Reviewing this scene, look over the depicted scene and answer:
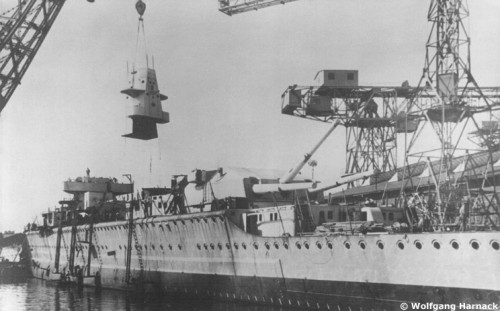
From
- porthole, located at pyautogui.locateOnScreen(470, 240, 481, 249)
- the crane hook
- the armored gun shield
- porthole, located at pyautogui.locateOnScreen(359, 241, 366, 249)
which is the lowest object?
porthole, located at pyautogui.locateOnScreen(359, 241, 366, 249)

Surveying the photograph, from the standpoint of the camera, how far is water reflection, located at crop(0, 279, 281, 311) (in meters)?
21.9

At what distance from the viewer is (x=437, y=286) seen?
1636 cm

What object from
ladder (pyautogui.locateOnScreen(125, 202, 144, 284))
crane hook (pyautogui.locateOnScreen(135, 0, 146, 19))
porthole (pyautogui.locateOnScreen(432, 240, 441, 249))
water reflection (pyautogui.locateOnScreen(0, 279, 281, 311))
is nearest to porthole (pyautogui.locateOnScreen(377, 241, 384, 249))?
porthole (pyautogui.locateOnScreen(432, 240, 441, 249))

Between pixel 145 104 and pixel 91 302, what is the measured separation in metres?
12.1

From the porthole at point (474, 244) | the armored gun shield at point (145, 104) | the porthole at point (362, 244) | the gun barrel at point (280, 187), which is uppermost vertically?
the armored gun shield at point (145, 104)

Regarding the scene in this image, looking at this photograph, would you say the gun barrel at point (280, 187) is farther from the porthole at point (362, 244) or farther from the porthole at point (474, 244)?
the porthole at point (474, 244)

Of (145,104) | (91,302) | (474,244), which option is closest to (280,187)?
(474,244)

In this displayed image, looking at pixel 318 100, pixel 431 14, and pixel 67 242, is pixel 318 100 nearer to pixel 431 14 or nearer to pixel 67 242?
pixel 431 14

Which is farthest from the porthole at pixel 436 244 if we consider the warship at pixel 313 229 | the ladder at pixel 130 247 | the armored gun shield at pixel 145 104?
the armored gun shield at pixel 145 104

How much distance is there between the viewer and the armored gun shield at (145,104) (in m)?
31.1

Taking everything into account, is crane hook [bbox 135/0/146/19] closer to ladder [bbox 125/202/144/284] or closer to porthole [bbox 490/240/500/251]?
ladder [bbox 125/202/144/284]

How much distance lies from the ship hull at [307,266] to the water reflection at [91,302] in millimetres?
968

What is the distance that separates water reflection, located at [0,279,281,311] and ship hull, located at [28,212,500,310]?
97cm

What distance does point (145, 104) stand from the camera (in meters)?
31.2
